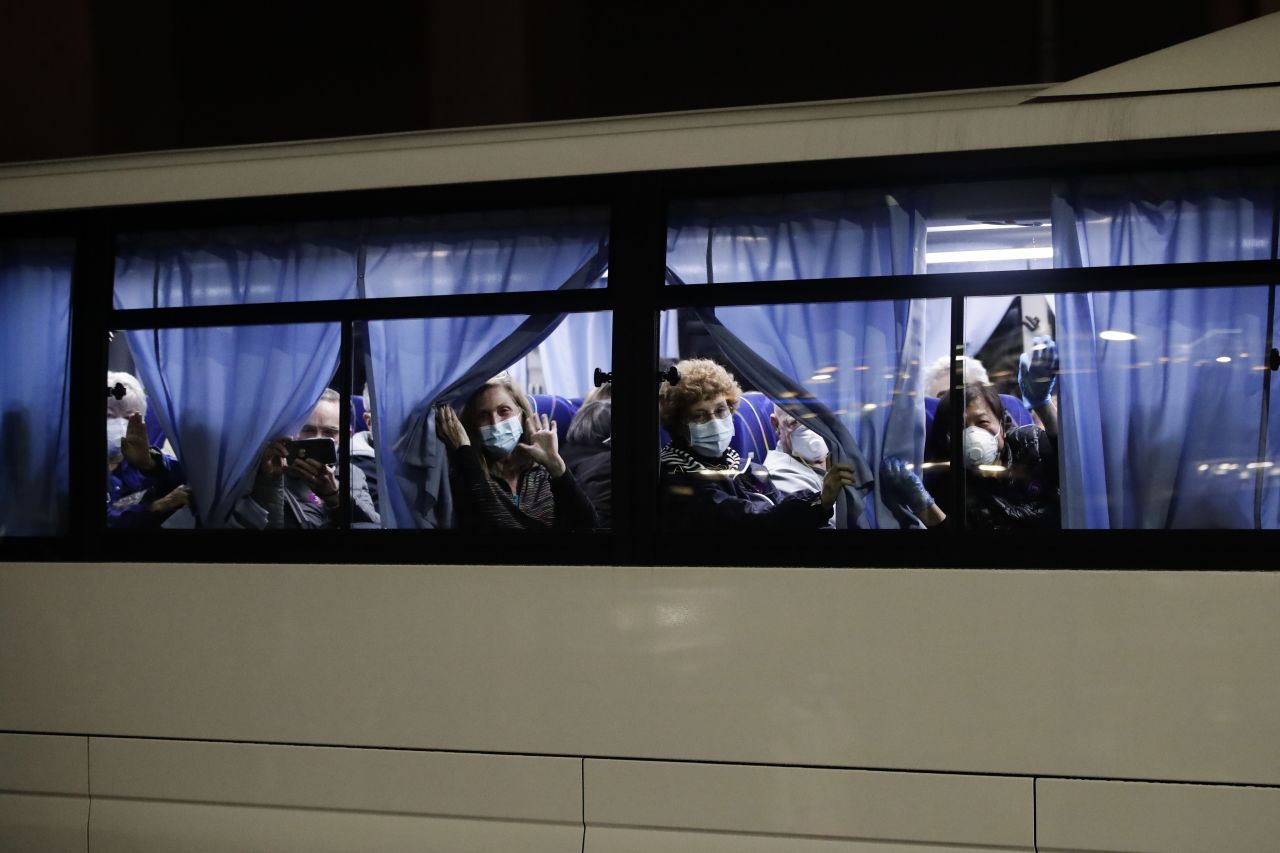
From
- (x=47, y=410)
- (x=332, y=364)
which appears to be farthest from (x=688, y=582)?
(x=47, y=410)

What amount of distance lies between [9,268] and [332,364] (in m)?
1.41

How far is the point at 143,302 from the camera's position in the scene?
13.2 feet

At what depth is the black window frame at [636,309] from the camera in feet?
10.6

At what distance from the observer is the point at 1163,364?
326 cm

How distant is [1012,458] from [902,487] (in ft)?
1.11

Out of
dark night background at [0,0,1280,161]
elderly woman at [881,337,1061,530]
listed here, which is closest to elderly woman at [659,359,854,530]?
elderly woman at [881,337,1061,530]

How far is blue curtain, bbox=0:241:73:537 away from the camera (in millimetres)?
4078

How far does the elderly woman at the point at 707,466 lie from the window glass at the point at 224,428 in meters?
1.12

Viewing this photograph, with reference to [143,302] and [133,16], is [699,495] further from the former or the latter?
[133,16]

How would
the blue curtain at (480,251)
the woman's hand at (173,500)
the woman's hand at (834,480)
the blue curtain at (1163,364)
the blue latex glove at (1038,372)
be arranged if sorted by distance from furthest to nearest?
the woman's hand at (173,500), the blue curtain at (480,251), the woman's hand at (834,480), the blue latex glove at (1038,372), the blue curtain at (1163,364)

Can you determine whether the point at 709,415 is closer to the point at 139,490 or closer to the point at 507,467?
the point at 507,467

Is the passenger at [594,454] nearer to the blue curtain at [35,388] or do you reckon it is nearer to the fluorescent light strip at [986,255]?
the fluorescent light strip at [986,255]

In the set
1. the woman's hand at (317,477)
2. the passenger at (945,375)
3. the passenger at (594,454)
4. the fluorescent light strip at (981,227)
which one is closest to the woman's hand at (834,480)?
the passenger at (945,375)

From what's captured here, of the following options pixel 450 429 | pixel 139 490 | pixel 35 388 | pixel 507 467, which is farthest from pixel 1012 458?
pixel 35 388
